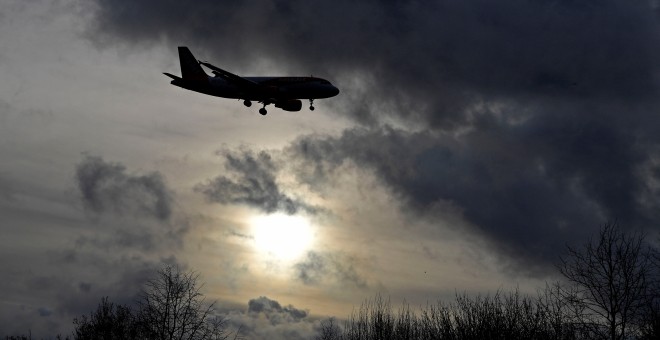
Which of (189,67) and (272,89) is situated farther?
(189,67)

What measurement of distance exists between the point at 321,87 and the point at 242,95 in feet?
30.8

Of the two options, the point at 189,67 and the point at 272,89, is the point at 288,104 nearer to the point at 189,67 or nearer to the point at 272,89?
the point at 272,89

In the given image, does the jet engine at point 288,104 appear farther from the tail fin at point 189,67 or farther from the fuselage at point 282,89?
the tail fin at point 189,67

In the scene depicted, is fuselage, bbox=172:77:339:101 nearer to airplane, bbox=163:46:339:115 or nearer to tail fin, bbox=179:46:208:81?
airplane, bbox=163:46:339:115

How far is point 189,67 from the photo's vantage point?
3903 inches

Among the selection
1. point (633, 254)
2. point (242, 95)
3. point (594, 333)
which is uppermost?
point (242, 95)

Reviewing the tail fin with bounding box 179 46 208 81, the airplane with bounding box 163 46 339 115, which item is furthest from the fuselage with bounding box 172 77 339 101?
the tail fin with bounding box 179 46 208 81

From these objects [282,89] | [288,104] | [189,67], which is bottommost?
[288,104]

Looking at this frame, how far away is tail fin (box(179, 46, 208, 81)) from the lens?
315ft

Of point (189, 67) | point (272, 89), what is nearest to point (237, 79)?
point (272, 89)

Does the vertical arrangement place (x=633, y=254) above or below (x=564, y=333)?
above

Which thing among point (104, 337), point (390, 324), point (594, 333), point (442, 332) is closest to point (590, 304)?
point (594, 333)

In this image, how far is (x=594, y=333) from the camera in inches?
1708

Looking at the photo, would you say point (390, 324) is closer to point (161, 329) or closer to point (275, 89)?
point (161, 329)
